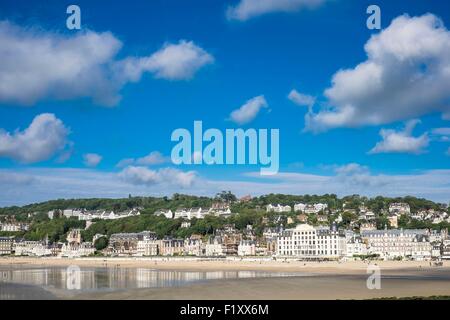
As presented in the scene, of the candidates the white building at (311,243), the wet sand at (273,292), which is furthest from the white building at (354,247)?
the wet sand at (273,292)

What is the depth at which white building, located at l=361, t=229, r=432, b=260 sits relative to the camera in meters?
101

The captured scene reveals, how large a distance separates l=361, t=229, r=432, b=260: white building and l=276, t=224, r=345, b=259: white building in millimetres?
6294

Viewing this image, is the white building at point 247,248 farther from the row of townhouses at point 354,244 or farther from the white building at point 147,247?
the white building at point 147,247

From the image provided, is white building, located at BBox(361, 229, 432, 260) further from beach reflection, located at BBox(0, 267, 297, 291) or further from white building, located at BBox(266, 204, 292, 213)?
white building, located at BBox(266, 204, 292, 213)

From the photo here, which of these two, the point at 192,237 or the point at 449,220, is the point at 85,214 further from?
the point at 449,220

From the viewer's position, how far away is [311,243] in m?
101

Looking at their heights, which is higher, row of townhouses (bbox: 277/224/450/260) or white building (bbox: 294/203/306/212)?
white building (bbox: 294/203/306/212)

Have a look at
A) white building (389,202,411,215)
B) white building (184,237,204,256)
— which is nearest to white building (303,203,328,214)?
white building (389,202,411,215)

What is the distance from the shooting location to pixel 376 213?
6176 inches

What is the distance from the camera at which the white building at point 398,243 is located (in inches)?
3974
